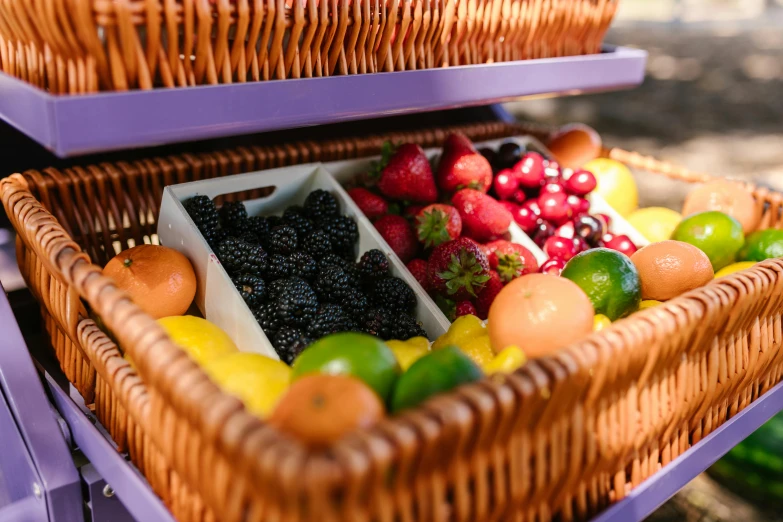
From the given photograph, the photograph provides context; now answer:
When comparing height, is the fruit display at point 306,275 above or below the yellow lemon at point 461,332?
above

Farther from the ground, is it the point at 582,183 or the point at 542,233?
the point at 582,183

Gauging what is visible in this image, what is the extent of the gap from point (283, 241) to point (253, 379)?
1.48 ft

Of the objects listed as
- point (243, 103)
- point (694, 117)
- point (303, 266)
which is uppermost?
point (243, 103)

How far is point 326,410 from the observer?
2.18ft

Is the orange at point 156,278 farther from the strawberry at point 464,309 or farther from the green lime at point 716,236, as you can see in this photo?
the green lime at point 716,236

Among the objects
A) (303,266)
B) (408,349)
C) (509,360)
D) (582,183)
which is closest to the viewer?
(509,360)

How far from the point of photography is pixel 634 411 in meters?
0.93

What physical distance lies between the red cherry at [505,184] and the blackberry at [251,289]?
2.47 feet

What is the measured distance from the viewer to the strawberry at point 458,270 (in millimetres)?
1287

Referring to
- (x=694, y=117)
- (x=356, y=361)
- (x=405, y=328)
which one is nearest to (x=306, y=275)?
(x=405, y=328)

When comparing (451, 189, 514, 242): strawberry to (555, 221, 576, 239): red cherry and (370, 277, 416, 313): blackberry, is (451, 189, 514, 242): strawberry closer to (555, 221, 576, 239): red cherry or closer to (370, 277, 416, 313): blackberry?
(555, 221, 576, 239): red cherry

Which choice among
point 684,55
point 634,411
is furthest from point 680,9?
point 634,411

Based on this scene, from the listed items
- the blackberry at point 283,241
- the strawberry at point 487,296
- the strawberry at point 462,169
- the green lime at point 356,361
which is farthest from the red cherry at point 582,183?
the green lime at point 356,361

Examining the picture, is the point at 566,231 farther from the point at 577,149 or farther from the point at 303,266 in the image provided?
the point at 303,266
